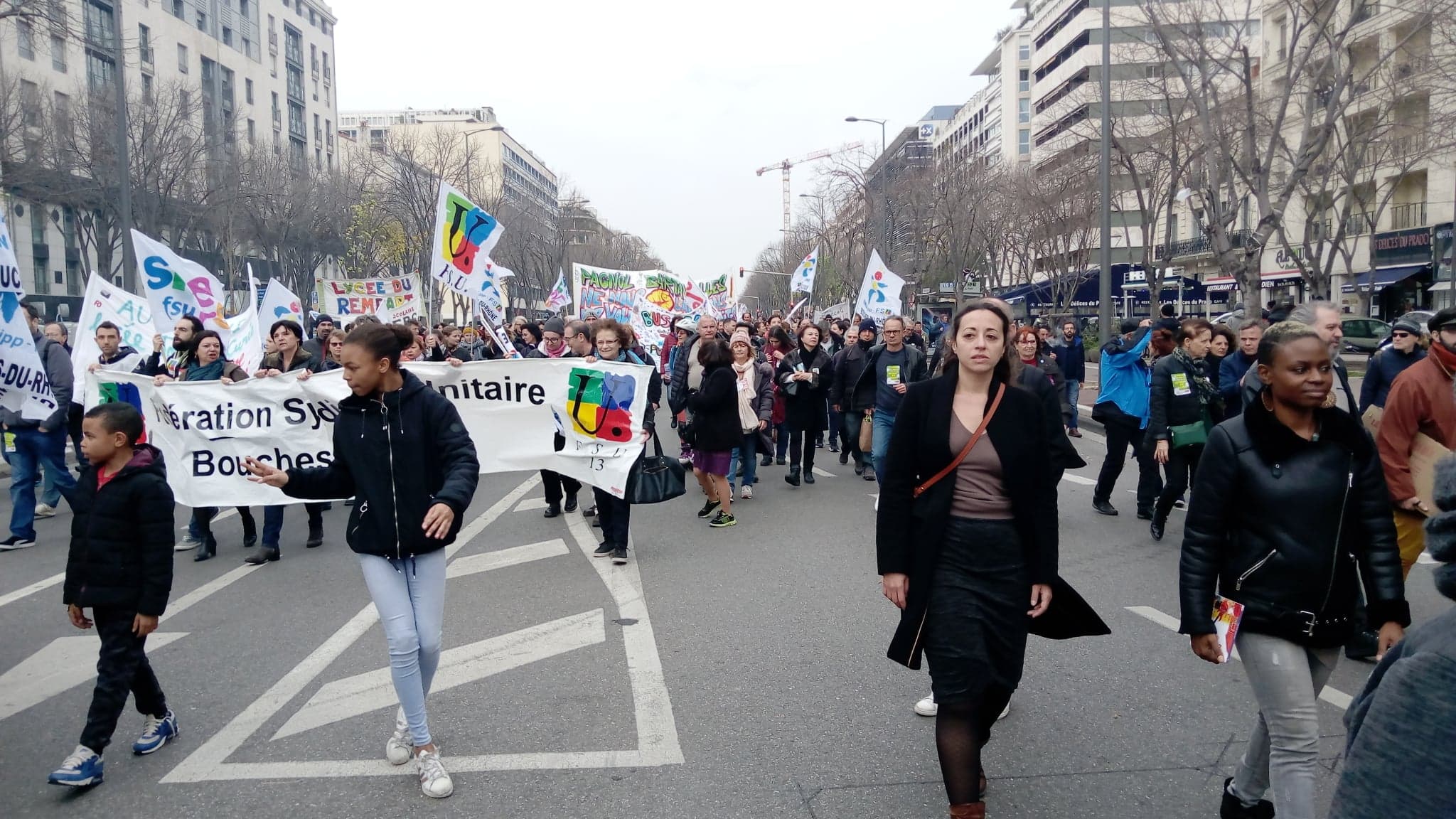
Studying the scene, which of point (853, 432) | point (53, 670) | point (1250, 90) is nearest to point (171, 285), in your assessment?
point (53, 670)

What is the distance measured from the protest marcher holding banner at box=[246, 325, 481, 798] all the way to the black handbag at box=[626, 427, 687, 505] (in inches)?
154

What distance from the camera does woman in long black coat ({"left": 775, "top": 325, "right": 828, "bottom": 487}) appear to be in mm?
12039

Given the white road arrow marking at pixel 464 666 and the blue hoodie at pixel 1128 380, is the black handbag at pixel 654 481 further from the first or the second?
the blue hoodie at pixel 1128 380

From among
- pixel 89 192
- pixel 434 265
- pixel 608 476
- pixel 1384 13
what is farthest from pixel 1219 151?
pixel 89 192

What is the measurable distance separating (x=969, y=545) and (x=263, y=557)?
6485mm

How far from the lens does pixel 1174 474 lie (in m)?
8.48

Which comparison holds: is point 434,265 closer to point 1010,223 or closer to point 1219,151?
point 1219,151

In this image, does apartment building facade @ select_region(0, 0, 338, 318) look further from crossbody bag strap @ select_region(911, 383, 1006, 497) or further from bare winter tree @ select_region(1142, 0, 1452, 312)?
bare winter tree @ select_region(1142, 0, 1452, 312)

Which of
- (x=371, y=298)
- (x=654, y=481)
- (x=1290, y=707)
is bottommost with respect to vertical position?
(x=1290, y=707)

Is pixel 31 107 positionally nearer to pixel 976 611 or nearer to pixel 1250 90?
pixel 1250 90

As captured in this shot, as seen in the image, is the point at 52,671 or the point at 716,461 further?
the point at 716,461

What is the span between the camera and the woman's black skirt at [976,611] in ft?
11.0

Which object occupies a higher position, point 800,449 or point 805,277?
point 805,277

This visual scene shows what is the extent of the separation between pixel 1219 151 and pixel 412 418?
26.0 m
